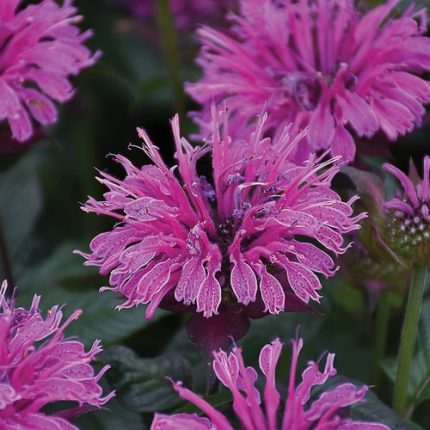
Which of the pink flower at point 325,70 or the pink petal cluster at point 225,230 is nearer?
the pink petal cluster at point 225,230

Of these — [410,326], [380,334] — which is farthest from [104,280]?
[410,326]

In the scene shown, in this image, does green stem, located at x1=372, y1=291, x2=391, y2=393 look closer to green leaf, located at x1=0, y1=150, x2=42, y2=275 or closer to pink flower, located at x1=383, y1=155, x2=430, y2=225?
pink flower, located at x1=383, y1=155, x2=430, y2=225

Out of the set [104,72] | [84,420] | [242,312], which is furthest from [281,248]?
[104,72]

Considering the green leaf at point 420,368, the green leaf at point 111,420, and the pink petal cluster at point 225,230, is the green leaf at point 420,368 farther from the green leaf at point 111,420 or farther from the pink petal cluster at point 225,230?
the green leaf at point 111,420

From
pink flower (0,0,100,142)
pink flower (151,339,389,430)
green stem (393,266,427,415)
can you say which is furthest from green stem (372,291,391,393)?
pink flower (0,0,100,142)

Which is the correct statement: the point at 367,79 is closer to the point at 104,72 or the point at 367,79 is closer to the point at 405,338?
the point at 405,338

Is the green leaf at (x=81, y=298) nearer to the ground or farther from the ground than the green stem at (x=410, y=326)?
nearer to the ground

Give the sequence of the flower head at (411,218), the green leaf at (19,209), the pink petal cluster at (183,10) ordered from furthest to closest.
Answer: the pink petal cluster at (183,10) < the green leaf at (19,209) < the flower head at (411,218)

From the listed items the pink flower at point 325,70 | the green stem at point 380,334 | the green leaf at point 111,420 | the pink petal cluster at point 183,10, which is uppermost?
the pink flower at point 325,70

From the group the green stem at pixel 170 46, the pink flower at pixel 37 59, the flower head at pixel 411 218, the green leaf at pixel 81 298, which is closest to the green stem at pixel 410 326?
the flower head at pixel 411 218
